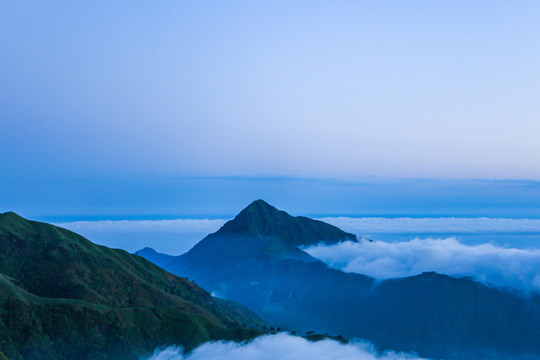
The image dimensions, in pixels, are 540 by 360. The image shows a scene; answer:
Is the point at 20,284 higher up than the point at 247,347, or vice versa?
the point at 20,284

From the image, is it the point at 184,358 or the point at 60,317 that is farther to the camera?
the point at 184,358

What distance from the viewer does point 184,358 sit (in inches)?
7357

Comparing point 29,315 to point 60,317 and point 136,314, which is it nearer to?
point 60,317

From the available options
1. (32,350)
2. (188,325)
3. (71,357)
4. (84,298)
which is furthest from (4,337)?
(188,325)

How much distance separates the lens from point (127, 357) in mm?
178125

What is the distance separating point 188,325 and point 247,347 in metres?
23.8

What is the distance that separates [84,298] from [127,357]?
1285 inches

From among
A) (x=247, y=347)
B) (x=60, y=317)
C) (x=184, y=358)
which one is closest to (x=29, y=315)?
(x=60, y=317)

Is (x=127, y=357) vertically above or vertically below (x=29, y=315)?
below

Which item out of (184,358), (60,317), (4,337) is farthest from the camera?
(184,358)

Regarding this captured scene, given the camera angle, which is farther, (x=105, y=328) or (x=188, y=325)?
(x=188, y=325)

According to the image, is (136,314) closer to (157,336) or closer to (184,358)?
(157,336)

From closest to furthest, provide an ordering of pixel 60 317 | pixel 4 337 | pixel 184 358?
pixel 4 337 → pixel 60 317 → pixel 184 358

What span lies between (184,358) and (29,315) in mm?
53974
